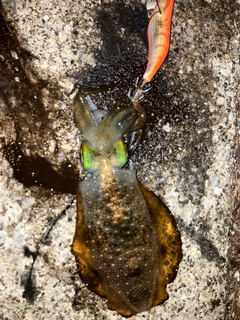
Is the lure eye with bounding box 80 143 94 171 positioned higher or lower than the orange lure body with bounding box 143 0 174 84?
lower

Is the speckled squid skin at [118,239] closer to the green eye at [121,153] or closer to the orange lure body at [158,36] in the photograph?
the green eye at [121,153]

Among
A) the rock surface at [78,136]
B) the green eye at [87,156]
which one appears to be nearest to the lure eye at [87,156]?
the green eye at [87,156]

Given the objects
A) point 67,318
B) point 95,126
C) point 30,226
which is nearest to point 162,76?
point 95,126

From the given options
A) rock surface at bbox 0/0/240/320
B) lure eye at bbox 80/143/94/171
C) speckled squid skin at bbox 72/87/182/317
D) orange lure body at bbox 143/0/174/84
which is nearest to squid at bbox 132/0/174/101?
orange lure body at bbox 143/0/174/84

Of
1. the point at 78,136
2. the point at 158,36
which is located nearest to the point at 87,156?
the point at 78,136

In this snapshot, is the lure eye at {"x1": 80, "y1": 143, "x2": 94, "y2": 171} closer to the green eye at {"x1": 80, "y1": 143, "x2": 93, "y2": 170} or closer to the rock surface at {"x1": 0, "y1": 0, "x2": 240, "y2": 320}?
the green eye at {"x1": 80, "y1": 143, "x2": 93, "y2": 170}

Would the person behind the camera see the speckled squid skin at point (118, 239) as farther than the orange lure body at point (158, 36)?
No

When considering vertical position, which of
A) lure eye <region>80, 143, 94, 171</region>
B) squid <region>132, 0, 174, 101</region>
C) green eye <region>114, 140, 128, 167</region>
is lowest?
green eye <region>114, 140, 128, 167</region>
